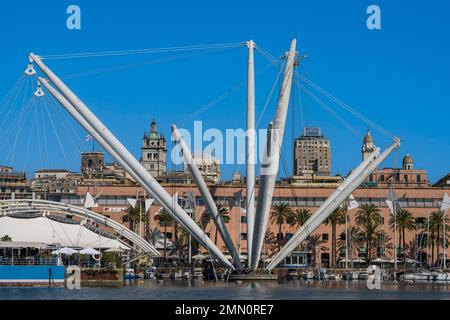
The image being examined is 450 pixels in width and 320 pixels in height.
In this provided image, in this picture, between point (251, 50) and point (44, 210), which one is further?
point (44, 210)

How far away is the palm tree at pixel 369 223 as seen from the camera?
143 m

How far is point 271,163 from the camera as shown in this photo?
78.2 m

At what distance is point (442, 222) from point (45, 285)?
77041 mm

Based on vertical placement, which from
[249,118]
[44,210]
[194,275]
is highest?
[249,118]

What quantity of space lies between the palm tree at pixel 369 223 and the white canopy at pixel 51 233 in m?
44.6

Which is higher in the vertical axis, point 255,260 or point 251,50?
point 251,50

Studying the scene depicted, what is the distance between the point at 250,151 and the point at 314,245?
2638 inches

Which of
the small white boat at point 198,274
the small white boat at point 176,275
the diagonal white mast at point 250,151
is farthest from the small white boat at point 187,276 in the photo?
the diagonal white mast at point 250,151

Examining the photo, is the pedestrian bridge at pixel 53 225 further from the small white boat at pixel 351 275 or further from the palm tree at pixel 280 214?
the palm tree at pixel 280 214

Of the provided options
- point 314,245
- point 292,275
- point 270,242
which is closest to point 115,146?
point 292,275

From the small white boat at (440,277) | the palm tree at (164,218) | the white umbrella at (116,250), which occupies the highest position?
the palm tree at (164,218)

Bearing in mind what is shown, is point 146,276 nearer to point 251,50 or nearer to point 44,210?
point 44,210
